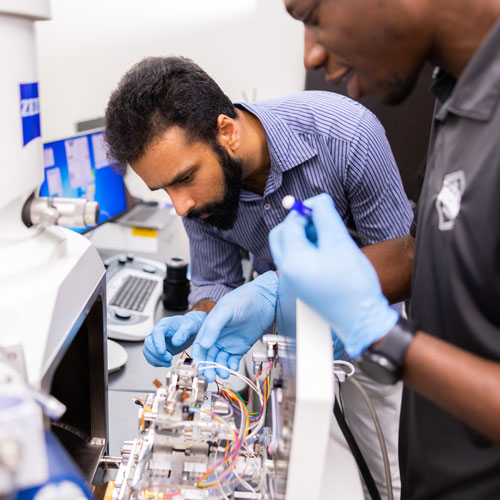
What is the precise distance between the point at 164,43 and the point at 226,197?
1838 millimetres

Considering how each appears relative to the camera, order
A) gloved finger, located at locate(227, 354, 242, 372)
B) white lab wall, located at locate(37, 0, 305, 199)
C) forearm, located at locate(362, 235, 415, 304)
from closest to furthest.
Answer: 1. forearm, located at locate(362, 235, 415, 304)
2. gloved finger, located at locate(227, 354, 242, 372)
3. white lab wall, located at locate(37, 0, 305, 199)

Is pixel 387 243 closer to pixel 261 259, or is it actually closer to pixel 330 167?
pixel 330 167

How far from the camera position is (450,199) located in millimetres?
708

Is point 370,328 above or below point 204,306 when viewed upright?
above

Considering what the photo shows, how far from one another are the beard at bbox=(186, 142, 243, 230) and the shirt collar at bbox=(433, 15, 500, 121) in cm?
66

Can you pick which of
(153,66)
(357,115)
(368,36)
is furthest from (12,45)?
(357,115)

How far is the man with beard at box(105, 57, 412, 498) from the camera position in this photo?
116 centimetres

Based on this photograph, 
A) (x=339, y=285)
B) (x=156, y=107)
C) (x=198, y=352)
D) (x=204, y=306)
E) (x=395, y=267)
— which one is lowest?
(x=204, y=306)

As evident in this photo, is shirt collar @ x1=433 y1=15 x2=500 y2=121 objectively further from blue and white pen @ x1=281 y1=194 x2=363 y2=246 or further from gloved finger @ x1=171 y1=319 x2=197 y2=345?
gloved finger @ x1=171 y1=319 x2=197 y2=345

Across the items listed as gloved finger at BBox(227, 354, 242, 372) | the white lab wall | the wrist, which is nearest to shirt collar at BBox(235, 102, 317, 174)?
gloved finger at BBox(227, 354, 242, 372)

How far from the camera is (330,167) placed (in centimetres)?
136

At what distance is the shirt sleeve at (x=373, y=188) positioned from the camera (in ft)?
4.40

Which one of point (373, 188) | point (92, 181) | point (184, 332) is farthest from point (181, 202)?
point (92, 181)

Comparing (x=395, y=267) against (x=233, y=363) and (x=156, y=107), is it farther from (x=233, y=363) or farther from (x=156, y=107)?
(x=156, y=107)
